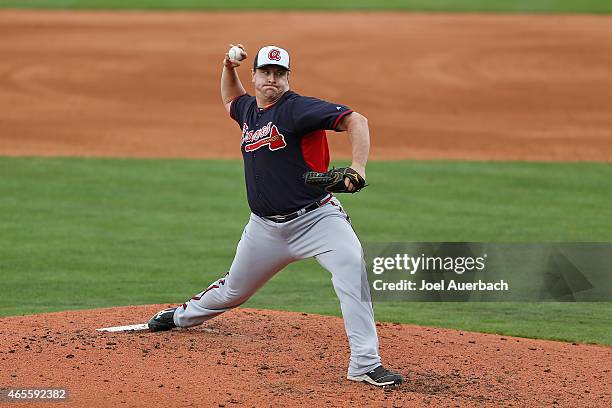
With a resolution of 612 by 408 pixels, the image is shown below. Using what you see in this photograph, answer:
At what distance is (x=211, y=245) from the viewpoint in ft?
38.5

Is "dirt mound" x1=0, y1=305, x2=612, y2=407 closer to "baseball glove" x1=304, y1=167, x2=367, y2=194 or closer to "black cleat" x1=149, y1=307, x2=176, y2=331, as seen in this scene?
"black cleat" x1=149, y1=307, x2=176, y2=331

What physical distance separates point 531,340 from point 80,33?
700 inches

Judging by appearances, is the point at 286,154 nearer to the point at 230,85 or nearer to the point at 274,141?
the point at 274,141

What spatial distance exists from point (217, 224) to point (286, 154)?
232 inches

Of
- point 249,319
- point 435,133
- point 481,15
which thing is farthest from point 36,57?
point 249,319

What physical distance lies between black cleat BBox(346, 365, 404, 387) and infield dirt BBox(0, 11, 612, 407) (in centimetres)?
11

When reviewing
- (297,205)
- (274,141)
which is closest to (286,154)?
(274,141)

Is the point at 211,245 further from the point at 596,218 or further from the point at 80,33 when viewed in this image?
the point at 80,33

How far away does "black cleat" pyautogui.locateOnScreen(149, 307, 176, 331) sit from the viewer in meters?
7.76

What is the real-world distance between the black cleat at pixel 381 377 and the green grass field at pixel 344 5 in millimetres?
21699

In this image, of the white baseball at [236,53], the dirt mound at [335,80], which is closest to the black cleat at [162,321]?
the white baseball at [236,53]

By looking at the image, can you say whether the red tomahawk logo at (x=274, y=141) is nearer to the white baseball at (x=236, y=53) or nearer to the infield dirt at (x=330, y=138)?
the white baseball at (x=236, y=53)

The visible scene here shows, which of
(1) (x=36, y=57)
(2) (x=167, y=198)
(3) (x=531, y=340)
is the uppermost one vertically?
(1) (x=36, y=57)

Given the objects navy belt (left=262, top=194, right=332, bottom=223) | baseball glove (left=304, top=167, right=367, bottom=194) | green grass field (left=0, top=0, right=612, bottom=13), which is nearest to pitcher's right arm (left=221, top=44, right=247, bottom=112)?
navy belt (left=262, top=194, right=332, bottom=223)
